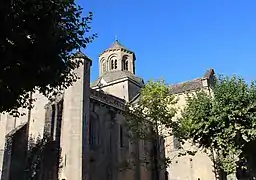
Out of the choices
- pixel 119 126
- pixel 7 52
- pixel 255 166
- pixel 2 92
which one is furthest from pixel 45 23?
pixel 119 126

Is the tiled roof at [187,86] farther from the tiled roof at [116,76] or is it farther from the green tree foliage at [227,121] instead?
the green tree foliage at [227,121]

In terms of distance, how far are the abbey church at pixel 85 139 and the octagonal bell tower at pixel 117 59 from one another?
882 centimetres

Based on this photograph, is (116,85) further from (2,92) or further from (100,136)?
(2,92)

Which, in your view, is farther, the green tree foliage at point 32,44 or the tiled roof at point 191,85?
the tiled roof at point 191,85

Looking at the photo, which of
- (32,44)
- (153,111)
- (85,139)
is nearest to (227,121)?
(153,111)

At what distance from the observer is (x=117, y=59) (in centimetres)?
4731

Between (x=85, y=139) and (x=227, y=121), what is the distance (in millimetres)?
10802

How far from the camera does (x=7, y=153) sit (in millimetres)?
28688

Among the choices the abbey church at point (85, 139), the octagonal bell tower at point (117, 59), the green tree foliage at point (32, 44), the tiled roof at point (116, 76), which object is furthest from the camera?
the octagonal bell tower at point (117, 59)

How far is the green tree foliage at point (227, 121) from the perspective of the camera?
77.1 ft

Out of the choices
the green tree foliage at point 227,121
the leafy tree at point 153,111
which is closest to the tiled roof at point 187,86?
the leafy tree at point 153,111

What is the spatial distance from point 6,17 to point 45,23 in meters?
1.45

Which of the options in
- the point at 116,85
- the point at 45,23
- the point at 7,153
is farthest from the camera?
the point at 116,85

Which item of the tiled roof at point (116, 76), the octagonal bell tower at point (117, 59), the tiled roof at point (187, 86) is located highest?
the octagonal bell tower at point (117, 59)
